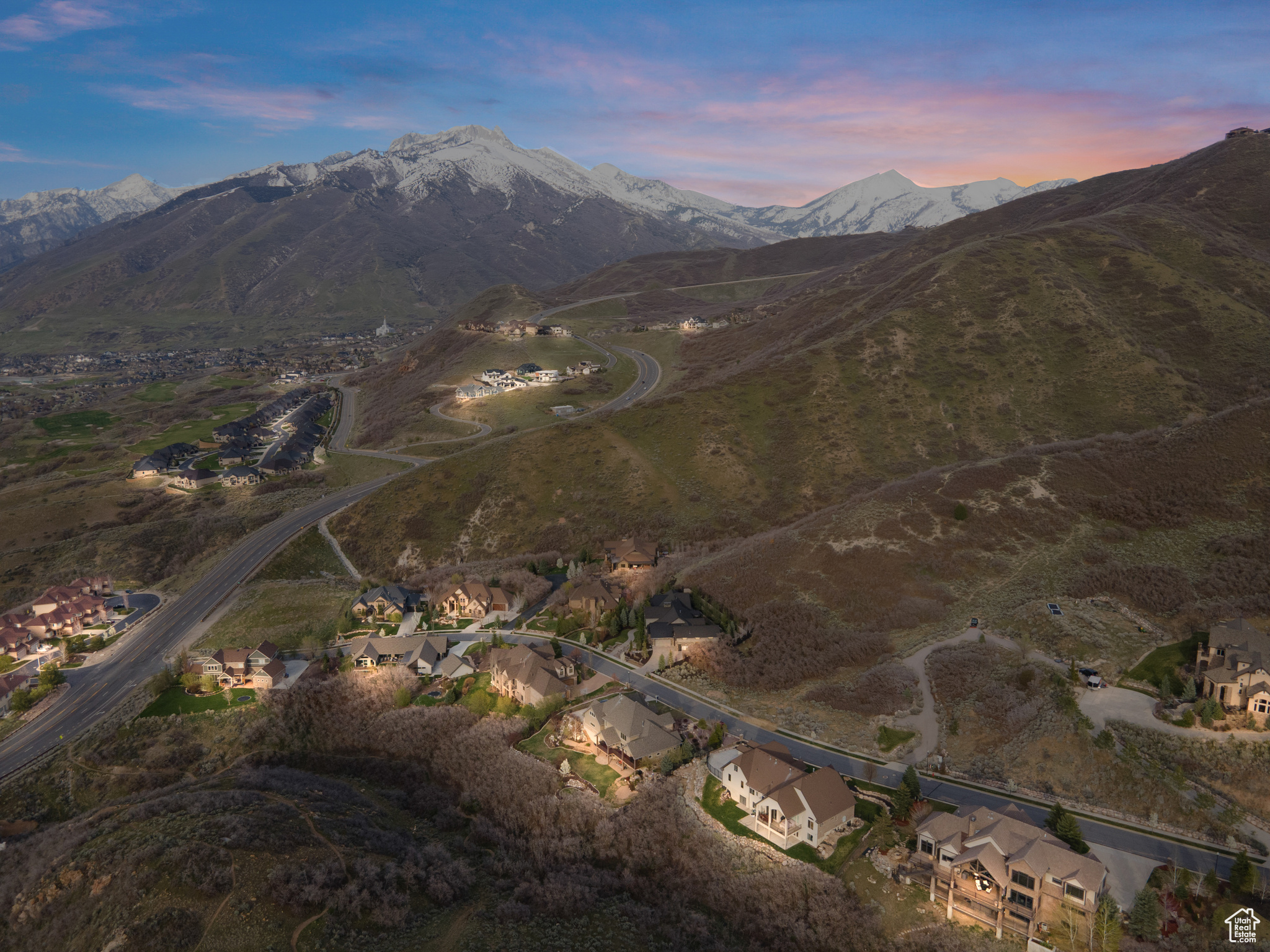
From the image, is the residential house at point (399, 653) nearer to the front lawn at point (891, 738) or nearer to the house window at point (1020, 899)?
the front lawn at point (891, 738)

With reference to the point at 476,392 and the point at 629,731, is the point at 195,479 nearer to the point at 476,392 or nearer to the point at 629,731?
the point at 476,392

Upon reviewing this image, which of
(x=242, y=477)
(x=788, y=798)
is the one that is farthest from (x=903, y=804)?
(x=242, y=477)

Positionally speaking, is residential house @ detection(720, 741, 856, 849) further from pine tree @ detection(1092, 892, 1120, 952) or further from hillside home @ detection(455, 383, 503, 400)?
hillside home @ detection(455, 383, 503, 400)

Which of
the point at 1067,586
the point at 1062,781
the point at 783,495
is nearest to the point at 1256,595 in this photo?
the point at 1067,586

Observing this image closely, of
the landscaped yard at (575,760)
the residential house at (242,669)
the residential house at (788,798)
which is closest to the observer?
the residential house at (788,798)

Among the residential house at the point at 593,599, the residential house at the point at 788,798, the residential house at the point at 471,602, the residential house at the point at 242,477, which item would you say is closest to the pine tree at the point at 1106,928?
the residential house at the point at 788,798
